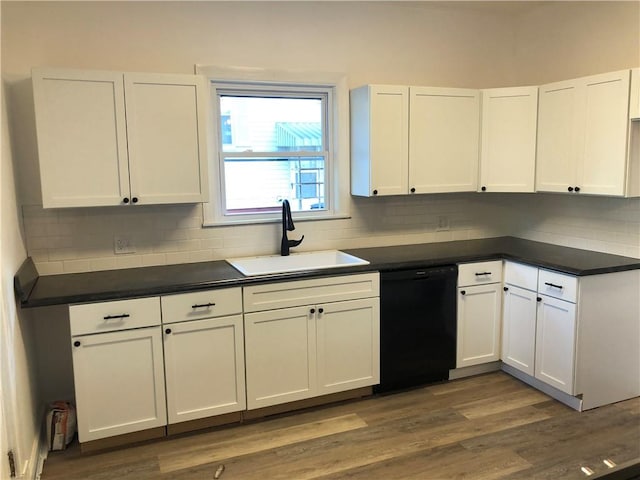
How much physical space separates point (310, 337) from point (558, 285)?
1543 millimetres

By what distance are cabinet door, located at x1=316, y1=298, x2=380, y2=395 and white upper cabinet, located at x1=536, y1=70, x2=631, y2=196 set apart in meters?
1.52

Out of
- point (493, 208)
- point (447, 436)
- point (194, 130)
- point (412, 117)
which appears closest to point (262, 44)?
point (194, 130)

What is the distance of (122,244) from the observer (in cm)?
319

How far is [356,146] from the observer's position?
3.62 m

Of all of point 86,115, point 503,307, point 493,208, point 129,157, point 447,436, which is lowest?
point 447,436

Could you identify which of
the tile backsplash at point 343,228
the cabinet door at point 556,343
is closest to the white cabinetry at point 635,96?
the tile backsplash at point 343,228

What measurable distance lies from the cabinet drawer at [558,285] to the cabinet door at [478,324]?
0.38 m

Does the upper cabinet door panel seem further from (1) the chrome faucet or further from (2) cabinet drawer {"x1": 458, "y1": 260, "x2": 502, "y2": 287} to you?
(2) cabinet drawer {"x1": 458, "y1": 260, "x2": 502, "y2": 287}

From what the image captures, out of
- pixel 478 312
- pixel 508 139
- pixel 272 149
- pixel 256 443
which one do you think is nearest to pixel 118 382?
pixel 256 443

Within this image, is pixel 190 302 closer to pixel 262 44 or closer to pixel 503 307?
pixel 262 44

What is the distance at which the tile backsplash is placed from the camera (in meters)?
3.07

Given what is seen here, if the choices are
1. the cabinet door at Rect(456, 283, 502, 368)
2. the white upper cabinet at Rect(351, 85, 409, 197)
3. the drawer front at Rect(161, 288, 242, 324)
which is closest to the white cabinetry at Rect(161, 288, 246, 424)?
the drawer front at Rect(161, 288, 242, 324)

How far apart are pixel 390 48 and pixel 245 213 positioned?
1.60 metres

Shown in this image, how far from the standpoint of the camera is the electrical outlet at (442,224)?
4078 millimetres
